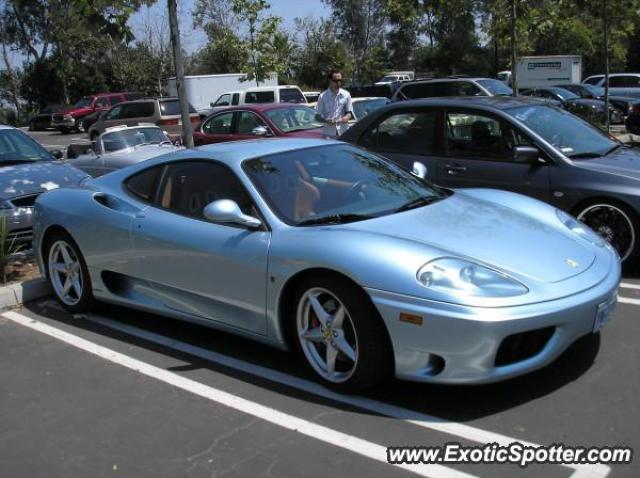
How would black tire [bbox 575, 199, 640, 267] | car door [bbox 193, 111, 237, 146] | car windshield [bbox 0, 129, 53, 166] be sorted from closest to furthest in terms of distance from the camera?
black tire [bbox 575, 199, 640, 267], car windshield [bbox 0, 129, 53, 166], car door [bbox 193, 111, 237, 146]

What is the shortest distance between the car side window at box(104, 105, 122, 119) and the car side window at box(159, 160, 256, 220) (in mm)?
20300

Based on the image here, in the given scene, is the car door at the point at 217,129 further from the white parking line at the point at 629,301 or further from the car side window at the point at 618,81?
the car side window at the point at 618,81

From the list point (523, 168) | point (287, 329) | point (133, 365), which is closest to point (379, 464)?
point (287, 329)

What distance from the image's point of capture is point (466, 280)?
3410 millimetres

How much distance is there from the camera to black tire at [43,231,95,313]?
532 cm

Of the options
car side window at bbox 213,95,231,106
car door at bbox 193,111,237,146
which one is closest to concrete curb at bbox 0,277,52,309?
car door at bbox 193,111,237,146

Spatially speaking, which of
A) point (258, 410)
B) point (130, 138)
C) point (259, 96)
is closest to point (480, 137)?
point (258, 410)

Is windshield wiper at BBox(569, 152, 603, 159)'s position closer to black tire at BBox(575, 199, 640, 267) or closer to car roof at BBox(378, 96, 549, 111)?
black tire at BBox(575, 199, 640, 267)

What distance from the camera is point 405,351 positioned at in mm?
3428

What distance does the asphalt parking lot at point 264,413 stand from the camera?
3172mm

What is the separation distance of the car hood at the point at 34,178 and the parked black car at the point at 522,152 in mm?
3210

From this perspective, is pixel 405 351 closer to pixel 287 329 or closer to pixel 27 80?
pixel 287 329

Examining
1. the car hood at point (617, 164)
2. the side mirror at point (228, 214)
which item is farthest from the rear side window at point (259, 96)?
the side mirror at point (228, 214)

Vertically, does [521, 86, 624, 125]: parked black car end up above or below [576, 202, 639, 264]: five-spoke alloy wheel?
above
